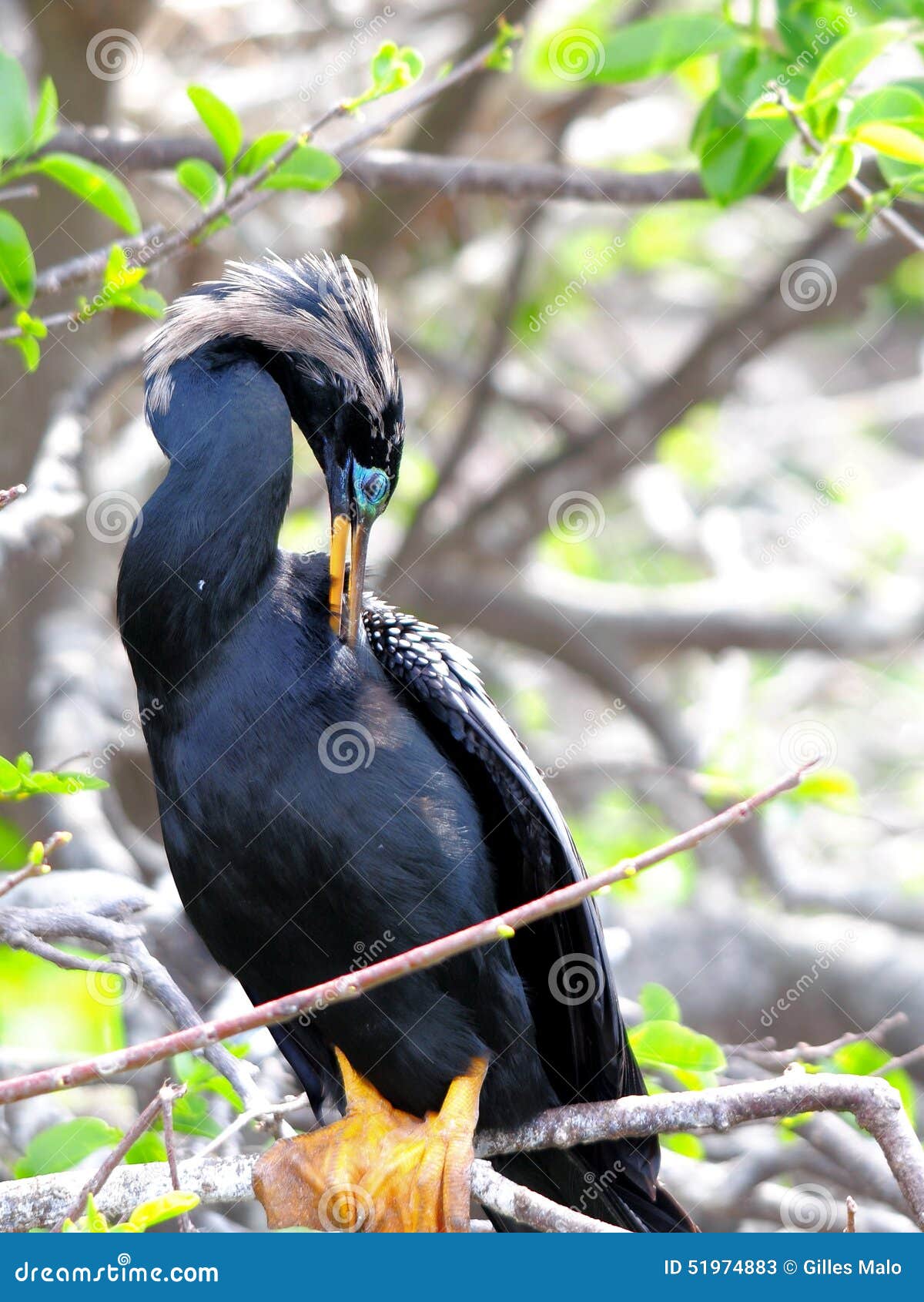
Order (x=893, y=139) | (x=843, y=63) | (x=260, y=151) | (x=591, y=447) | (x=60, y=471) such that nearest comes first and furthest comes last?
(x=893, y=139), (x=843, y=63), (x=260, y=151), (x=60, y=471), (x=591, y=447)

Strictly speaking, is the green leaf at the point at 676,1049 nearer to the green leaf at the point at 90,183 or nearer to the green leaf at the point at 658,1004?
the green leaf at the point at 658,1004

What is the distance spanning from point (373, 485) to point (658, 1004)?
1.39 m

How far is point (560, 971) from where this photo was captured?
3221mm

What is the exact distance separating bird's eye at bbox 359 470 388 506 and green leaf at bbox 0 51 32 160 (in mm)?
1014

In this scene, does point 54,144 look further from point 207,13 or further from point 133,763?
point 207,13

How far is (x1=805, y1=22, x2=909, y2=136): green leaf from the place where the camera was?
304 centimetres

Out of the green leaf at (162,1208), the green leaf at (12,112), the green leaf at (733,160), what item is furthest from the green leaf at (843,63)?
the green leaf at (162,1208)

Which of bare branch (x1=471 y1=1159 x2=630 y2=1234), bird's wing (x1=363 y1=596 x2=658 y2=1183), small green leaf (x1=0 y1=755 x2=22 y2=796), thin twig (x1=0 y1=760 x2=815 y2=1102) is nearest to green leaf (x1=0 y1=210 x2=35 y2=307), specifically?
bird's wing (x1=363 y1=596 x2=658 y2=1183)

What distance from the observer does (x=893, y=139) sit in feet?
9.70

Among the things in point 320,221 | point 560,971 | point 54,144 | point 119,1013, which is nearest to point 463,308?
point 320,221

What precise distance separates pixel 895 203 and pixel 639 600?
2.25 m

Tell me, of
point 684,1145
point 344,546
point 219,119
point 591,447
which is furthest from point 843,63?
point 591,447

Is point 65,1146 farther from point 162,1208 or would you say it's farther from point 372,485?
point 372,485

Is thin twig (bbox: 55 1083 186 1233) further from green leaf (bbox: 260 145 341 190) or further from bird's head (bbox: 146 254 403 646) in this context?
green leaf (bbox: 260 145 341 190)
